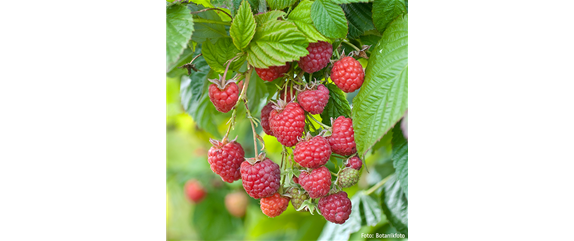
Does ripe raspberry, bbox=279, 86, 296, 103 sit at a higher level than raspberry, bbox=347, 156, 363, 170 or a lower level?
higher

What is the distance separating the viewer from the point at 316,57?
1.85 ft

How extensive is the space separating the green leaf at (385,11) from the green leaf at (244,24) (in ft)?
0.60

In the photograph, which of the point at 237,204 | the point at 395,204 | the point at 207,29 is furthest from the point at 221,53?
the point at 237,204

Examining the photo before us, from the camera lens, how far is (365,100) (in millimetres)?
542

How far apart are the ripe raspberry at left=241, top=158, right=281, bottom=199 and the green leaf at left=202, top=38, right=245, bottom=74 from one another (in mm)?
151

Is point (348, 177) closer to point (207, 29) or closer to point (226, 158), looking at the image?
point (226, 158)

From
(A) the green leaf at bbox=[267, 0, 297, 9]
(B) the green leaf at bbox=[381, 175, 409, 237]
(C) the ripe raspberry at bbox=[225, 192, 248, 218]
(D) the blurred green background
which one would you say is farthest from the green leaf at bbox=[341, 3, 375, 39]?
(C) the ripe raspberry at bbox=[225, 192, 248, 218]

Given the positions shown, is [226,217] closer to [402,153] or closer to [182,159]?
[182,159]

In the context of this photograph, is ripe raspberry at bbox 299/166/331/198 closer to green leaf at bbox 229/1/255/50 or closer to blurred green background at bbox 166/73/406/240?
green leaf at bbox 229/1/255/50

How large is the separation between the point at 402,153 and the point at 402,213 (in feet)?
0.73

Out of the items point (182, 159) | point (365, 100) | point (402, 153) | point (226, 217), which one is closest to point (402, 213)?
point (402, 153)

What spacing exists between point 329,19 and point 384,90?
125 millimetres

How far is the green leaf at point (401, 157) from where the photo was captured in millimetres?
606

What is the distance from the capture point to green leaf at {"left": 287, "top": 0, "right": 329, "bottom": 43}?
0.55 meters
